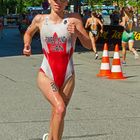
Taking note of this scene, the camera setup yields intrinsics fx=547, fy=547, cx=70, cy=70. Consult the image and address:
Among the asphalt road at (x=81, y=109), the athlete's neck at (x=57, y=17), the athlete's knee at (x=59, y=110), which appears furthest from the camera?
the asphalt road at (x=81, y=109)

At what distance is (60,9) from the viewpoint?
584cm

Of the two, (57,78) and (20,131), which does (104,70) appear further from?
(57,78)

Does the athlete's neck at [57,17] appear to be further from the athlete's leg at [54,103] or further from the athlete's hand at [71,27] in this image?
the athlete's leg at [54,103]

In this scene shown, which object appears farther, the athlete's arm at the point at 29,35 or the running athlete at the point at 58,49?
the athlete's arm at the point at 29,35

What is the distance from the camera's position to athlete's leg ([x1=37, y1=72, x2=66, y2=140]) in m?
5.64

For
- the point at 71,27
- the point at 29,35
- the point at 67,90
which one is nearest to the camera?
the point at 71,27

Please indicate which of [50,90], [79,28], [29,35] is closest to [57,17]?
[79,28]

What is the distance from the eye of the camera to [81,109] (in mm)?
9617

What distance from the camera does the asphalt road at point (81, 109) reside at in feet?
24.9

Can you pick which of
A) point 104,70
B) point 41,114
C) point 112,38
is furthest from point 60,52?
point 112,38

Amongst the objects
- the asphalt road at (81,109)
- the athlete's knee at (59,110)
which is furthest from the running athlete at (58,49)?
the asphalt road at (81,109)

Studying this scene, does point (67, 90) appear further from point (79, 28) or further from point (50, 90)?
point (79, 28)

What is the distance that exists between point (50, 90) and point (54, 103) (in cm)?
18

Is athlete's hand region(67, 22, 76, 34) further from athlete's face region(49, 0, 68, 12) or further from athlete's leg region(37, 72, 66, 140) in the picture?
athlete's leg region(37, 72, 66, 140)
